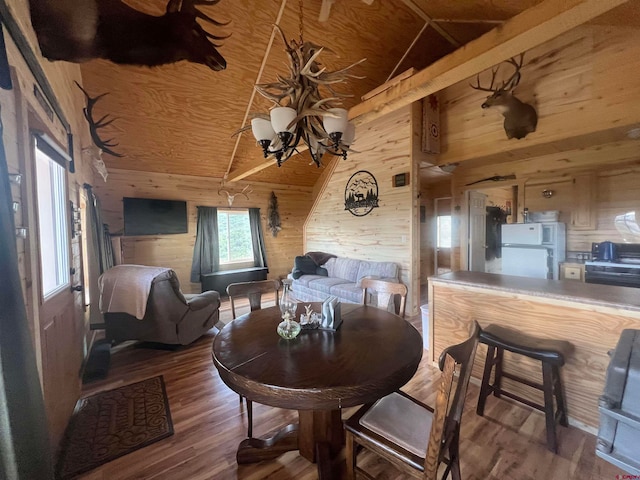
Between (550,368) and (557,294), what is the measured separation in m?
0.50

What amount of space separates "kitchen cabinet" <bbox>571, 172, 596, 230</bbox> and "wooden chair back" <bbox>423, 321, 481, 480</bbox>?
4.34 metres

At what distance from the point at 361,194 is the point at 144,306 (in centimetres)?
385

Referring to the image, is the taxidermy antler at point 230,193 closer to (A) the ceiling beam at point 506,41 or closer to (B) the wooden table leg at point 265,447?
(A) the ceiling beam at point 506,41

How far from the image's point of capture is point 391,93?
9.68 ft

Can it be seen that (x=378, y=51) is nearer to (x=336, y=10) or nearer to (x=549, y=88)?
(x=336, y=10)

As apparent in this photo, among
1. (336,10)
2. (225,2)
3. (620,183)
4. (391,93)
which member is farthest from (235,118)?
(620,183)

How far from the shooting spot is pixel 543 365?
169cm

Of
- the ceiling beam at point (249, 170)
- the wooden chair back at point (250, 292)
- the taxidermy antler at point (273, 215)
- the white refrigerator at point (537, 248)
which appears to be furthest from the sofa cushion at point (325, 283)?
the white refrigerator at point (537, 248)

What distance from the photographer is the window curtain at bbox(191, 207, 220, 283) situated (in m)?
5.71

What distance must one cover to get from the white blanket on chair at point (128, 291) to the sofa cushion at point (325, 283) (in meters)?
2.65

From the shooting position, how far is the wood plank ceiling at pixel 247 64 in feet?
9.43

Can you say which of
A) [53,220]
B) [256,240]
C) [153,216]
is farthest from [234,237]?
[53,220]

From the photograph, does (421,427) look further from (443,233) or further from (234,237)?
(443,233)

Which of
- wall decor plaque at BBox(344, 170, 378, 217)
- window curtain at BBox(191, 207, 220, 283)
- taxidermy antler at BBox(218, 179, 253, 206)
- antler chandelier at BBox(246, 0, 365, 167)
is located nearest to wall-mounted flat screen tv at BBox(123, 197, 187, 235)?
window curtain at BBox(191, 207, 220, 283)
